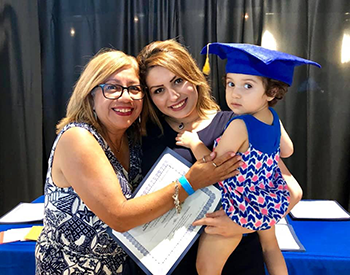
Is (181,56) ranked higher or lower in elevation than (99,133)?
higher

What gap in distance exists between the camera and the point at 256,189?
3.68 feet

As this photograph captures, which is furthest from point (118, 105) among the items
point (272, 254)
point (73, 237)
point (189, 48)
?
point (189, 48)

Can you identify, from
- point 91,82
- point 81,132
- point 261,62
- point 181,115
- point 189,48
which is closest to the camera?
point 261,62

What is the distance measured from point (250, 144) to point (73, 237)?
2.53ft

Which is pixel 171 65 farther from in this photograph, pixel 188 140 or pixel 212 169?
pixel 212 169

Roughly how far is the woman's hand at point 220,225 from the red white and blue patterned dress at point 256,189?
0.07 ft

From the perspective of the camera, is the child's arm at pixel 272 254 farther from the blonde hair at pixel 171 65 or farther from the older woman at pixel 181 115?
the blonde hair at pixel 171 65

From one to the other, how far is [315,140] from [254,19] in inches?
48.8

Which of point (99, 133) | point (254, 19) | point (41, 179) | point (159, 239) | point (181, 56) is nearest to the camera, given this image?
point (159, 239)

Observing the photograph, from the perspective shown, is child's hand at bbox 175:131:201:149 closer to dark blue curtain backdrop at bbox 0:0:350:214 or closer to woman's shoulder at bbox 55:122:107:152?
woman's shoulder at bbox 55:122:107:152

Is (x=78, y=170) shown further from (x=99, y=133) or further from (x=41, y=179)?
(x=41, y=179)

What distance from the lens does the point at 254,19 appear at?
2625 mm

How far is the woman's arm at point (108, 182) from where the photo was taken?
41.1 inches

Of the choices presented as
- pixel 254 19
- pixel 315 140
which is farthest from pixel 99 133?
pixel 315 140
